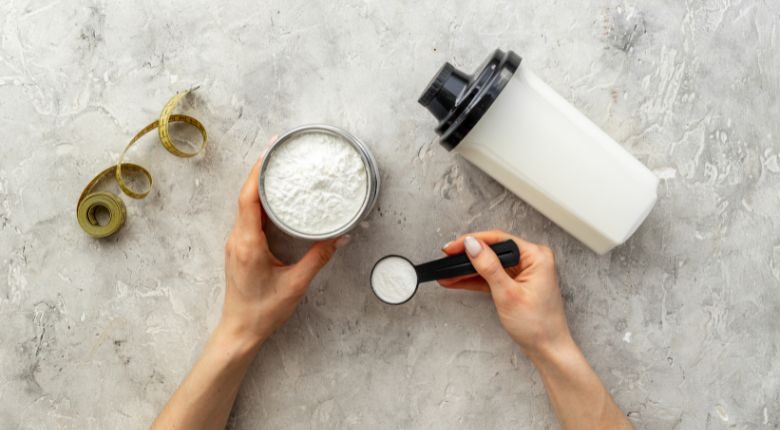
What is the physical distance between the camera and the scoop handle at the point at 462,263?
3.39ft

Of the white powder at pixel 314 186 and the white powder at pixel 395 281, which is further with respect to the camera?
the white powder at pixel 395 281

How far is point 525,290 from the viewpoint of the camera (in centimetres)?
104

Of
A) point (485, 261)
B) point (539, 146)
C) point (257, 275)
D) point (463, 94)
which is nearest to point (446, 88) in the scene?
point (463, 94)

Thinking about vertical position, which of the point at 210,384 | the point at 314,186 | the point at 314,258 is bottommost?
the point at 210,384

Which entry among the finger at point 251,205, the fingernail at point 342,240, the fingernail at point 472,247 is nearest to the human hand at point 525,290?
the fingernail at point 472,247

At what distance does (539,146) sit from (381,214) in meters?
0.33

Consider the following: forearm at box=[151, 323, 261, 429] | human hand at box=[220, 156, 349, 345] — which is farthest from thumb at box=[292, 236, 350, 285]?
forearm at box=[151, 323, 261, 429]

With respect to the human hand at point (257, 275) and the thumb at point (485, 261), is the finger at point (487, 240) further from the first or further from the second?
the human hand at point (257, 275)

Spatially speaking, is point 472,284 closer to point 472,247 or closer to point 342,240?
point 472,247

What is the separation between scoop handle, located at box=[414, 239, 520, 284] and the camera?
103cm

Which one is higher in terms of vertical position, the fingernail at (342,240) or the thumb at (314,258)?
the fingernail at (342,240)

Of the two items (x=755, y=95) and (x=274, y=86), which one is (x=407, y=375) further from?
(x=755, y=95)

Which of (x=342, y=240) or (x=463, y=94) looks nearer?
(x=463, y=94)

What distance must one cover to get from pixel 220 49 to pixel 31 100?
375 millimetres
